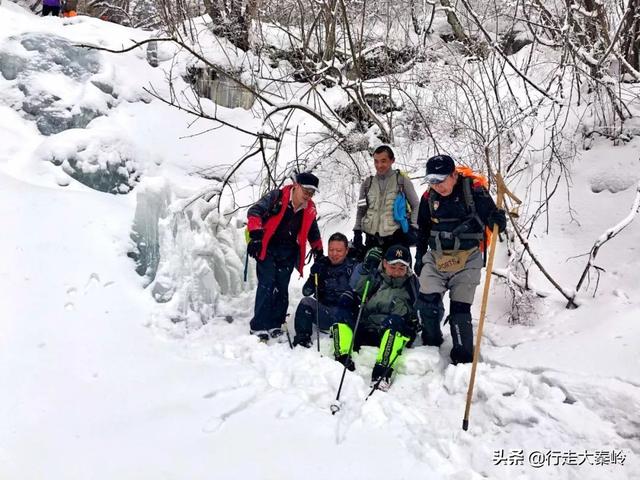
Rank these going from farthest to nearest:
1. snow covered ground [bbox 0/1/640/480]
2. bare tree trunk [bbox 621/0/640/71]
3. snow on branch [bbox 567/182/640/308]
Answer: bare tree trunk [bbox 621/0/640/71]
snow on branch [bbox 567/182/640/308]
snow covered ground [bbox 0/1/640/480]

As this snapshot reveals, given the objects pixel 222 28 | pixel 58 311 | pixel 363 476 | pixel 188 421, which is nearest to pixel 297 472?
pixel 363 476

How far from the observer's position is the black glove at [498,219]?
3406mm

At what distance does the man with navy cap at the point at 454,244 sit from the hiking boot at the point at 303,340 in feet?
3.43

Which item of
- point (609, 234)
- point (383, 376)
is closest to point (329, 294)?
point (383, 376)

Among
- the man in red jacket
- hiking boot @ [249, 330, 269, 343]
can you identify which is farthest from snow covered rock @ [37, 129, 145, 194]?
hiking boot @ [249, 330, 269, 343]

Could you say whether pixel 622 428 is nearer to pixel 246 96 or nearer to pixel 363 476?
pixel 363 476

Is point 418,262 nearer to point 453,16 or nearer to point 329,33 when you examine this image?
A: point 453,16

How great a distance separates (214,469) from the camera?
8.16 ft

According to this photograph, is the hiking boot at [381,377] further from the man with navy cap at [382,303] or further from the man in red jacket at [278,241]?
the man in red jacket at [278,241]

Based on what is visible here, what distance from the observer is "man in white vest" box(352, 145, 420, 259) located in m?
4.49

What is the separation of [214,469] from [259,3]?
841 cm

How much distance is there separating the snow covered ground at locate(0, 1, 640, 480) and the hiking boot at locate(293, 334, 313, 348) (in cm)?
17

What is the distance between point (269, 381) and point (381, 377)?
2.73ft

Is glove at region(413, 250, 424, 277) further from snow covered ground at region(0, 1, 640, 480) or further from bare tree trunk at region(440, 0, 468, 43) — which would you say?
bare tree trunk at region(440, 0, 468, 43)
